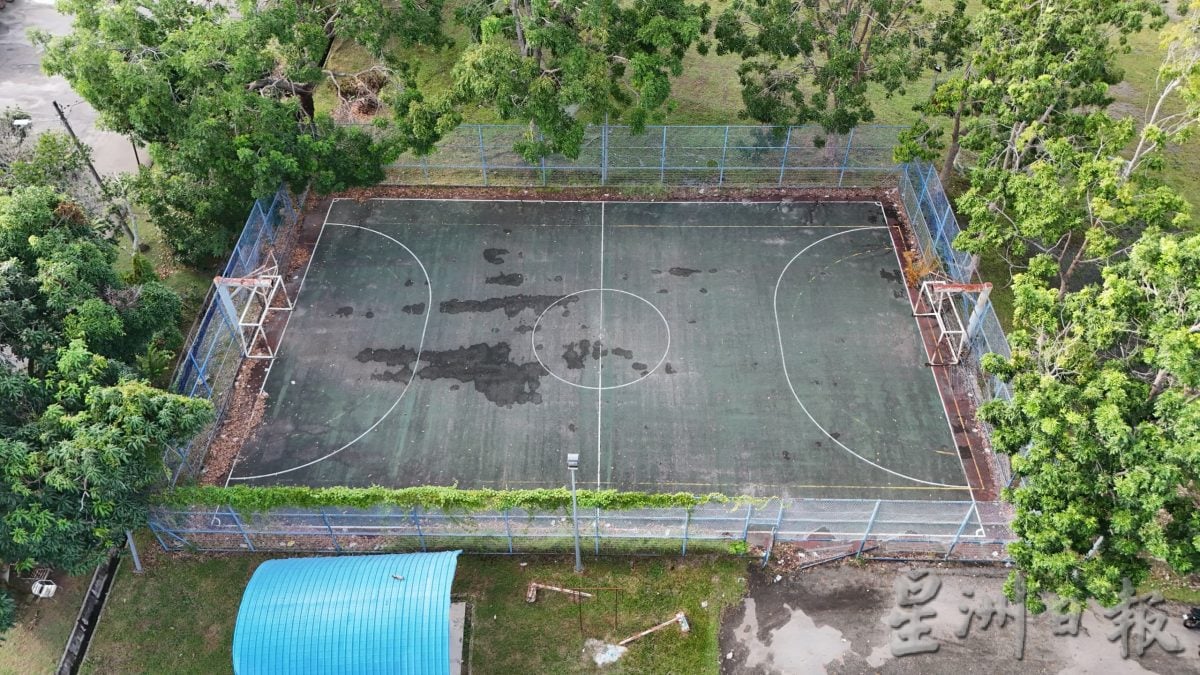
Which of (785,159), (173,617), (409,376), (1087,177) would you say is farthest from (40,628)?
(1087,177)

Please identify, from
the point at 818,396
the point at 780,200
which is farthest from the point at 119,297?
the point at 780,200

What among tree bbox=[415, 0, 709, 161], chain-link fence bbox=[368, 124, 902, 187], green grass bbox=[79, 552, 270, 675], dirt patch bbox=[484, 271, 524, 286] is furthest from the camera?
chain-link fence bbox=[368, 124, 902, 187]

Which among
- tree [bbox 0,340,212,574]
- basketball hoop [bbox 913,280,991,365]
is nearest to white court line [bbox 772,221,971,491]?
basketball hoop [bbox 913,280,991,365]

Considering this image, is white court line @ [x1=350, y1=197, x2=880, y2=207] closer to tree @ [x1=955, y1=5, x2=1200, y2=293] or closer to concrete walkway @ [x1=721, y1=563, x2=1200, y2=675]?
tree @ [x1=955, y1=5, x2=1200, y2=293]

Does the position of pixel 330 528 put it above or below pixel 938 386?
below

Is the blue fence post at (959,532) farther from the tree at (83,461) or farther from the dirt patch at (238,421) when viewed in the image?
the dirt patch at (238,421)

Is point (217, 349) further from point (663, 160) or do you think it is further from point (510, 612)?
point (663, 160)
